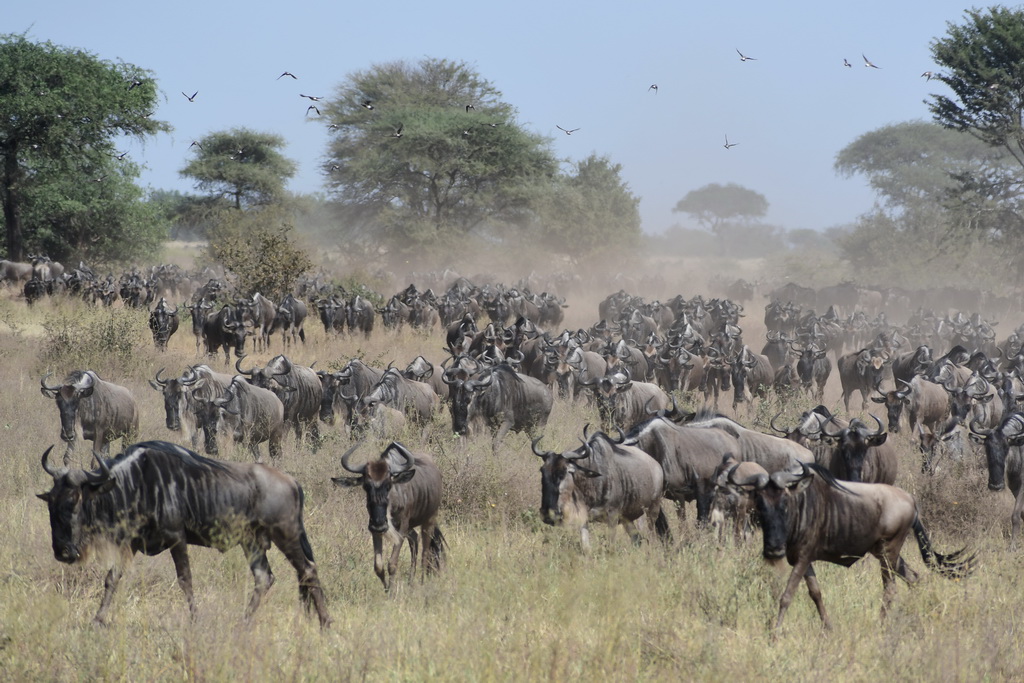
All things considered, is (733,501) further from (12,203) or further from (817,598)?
(12,203)

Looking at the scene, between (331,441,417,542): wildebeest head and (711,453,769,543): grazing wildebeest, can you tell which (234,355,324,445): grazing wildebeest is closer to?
(331,441,417,542): wildebeest head

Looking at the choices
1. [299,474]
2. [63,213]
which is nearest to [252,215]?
[63,213]

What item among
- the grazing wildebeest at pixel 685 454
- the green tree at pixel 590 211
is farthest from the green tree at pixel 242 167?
the grazing wildebeest at pixel 685 454

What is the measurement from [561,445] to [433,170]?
36.4 m

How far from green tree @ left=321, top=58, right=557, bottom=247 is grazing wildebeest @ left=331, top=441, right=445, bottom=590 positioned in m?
38.1

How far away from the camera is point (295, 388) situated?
12938 millimetres

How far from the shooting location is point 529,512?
28.1ft

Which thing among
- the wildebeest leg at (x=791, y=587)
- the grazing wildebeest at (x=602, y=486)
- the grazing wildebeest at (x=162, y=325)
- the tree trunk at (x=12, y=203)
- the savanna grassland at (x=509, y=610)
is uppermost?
the tree trunk at (x=12, y=203)

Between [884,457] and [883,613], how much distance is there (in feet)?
11.2

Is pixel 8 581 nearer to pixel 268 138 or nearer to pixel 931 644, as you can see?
pixel 931 644

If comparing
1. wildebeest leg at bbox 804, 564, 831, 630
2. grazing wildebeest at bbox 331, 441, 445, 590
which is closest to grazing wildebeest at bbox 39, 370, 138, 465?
grazing wildebeest at bbox 331, 441, 445, 590

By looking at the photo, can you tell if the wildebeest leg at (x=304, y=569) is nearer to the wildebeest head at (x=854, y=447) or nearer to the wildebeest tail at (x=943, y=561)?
the wildebeest tail at (x=943, y=561)

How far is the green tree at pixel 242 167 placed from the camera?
4762cm

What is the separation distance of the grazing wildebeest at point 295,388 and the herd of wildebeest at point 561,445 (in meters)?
0.03
